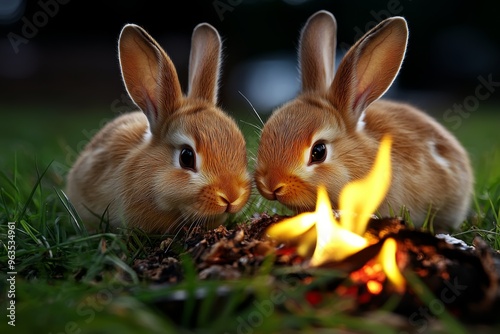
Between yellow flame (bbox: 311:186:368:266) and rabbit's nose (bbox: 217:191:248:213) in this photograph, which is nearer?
yellow flame (bbox: 311:186:368:266)

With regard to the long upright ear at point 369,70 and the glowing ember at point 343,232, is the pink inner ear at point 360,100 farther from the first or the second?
the glowing ember at point 343,232

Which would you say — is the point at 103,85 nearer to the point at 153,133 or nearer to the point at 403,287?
the point at 153,133

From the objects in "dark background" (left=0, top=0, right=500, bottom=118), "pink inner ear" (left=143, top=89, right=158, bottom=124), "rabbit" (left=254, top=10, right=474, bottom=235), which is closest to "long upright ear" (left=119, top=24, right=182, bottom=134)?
"pink inner ear" (left=143, top=89, right=158, bottom=124)

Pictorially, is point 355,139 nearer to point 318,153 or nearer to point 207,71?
point 318,153

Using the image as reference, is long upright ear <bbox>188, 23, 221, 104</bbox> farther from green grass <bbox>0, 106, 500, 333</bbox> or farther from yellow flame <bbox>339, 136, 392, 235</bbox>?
yellow flame <bbox>339, 136, 392, 235</bbox>

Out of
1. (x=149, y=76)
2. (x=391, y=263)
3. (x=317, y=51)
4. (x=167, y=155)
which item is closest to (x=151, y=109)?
(x=149, y=76)

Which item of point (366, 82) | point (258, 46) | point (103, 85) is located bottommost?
point (103, 85)

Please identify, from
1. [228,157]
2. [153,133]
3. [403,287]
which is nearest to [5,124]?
[153,133]
